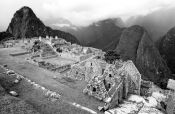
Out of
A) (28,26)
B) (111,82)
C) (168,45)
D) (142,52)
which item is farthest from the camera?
(28,26)

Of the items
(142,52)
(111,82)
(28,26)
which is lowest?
(111,82)

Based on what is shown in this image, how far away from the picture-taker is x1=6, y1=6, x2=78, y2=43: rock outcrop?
154 metres

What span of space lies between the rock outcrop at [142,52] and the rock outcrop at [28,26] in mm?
71089

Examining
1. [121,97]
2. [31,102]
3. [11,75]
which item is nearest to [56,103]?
[31,102]

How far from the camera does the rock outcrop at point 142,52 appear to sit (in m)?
74.0

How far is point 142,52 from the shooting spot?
261 feet

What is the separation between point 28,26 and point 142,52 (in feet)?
392

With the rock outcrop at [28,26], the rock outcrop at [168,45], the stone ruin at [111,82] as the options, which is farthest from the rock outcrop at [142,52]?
the rock outcrop at [28,26]

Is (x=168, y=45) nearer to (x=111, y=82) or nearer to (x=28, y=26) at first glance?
(x=111, y=82)

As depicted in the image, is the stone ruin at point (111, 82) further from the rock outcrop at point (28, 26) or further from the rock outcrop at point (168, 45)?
the rock outcrop at point (28, 26)

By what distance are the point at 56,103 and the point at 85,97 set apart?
2.59m

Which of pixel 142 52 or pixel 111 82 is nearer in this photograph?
pixel 111 82

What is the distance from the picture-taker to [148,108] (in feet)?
43.2

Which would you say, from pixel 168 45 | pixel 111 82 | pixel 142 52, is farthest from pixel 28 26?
pixel 111 82
